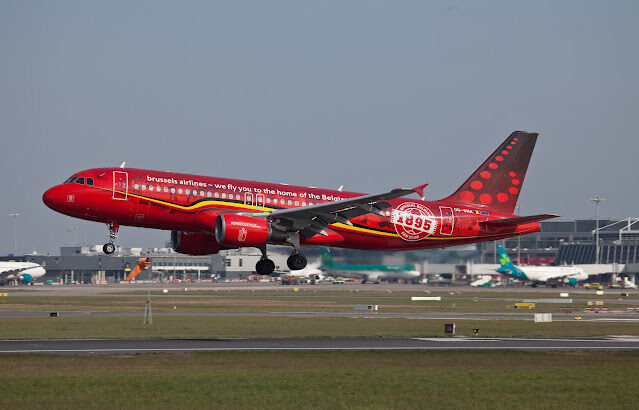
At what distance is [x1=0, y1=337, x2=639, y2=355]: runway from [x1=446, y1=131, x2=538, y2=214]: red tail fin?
30.4 ft

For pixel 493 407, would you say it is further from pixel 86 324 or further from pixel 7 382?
pixel 86 324

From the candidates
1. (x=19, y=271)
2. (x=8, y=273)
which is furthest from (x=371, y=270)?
(x=19, y=271)

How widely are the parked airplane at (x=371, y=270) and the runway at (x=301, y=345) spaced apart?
169 ft

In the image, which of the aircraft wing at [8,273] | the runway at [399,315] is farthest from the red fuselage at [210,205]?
the aircraft wing at [8,273]

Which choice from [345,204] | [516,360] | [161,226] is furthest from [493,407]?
[161,226]

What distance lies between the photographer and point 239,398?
31297 mm

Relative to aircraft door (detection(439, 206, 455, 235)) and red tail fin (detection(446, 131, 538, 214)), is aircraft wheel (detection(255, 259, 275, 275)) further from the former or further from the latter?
red tail fin (detection(446, 131, 538, 214))

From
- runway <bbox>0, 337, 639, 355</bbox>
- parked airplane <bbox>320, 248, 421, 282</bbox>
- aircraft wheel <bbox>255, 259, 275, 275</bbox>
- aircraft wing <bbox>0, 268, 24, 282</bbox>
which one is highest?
aircraft wheel <bbox>255, 259, 275, 275</bbox>

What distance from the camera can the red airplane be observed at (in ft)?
162

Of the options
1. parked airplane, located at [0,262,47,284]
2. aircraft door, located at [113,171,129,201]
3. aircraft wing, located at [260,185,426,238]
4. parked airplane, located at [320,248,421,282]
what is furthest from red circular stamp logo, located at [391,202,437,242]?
parked airplane, located at [0,262,47,284]

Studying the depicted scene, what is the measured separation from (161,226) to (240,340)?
9.02 m

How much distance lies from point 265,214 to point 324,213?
3.30 metres

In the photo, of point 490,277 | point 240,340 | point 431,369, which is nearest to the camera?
point 431,369

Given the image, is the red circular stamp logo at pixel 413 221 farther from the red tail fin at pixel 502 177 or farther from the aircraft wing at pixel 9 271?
the aircraft wing at pixel 9 271
